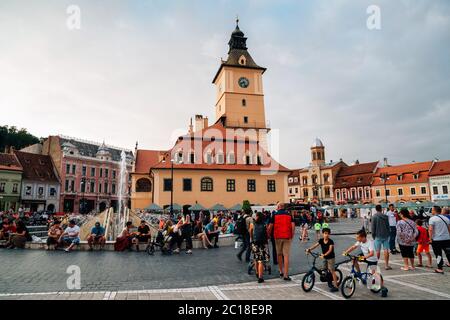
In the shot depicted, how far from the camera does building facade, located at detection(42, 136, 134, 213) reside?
6034cm

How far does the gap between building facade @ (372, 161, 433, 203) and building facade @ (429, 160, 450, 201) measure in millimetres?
987

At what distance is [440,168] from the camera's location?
62.2 m

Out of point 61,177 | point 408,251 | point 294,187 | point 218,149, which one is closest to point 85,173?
point 61,177

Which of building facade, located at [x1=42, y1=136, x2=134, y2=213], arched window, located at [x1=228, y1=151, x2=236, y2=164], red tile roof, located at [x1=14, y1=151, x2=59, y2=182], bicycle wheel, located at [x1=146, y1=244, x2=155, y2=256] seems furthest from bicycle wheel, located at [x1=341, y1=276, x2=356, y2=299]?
red tile roof, located at [x1=14, y1=151, x2=59, y2=182]

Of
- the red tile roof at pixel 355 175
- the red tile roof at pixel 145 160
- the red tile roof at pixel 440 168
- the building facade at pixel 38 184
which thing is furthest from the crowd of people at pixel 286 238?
the red tile roof at pixel 355 175

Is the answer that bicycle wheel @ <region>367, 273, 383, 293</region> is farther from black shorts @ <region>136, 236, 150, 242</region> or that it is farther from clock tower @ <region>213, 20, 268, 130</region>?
clock tower @ <region>213, 20, 268, 130</region>

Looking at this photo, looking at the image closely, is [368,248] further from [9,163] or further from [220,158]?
[9,163]

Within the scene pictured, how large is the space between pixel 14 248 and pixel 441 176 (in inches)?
2714

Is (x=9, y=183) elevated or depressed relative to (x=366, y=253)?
elevated

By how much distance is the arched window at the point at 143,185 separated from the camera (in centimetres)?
4603

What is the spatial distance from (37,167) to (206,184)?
3619 cm
